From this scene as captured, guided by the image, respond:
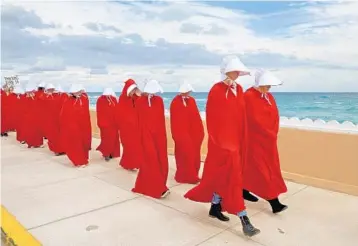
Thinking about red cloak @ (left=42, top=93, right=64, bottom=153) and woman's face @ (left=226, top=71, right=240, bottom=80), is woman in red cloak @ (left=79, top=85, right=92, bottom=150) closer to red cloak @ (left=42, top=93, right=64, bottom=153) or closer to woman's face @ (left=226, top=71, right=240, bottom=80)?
red cloak @ (left=42, top=93, right=64, bottom=153)

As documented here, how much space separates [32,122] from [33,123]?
0.06 meters

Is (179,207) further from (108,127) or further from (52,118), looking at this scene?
(52,118)

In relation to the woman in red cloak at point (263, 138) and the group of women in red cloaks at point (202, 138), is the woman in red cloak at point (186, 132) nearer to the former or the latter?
the group of women in red cloaks at point (202, 138)

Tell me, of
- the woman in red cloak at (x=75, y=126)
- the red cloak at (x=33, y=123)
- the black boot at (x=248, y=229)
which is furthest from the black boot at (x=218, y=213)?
the red cloak at (x=33, y=123)

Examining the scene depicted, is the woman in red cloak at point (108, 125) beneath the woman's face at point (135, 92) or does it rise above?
beneath

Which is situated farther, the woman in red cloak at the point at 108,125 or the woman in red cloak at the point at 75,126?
the woman in red cloak at the point at 108,125

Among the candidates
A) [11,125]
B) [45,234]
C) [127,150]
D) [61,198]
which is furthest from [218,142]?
[11,125]

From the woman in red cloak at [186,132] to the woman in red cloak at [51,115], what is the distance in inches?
164

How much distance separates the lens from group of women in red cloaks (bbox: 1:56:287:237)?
4039 millimetres

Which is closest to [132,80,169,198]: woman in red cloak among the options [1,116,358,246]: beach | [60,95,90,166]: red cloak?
[1,116,358,246]: beach

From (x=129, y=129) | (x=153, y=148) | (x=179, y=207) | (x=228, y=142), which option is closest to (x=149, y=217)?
(x=179, y=207)

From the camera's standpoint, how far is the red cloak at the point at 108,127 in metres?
8.08

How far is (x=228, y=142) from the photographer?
4.02 meters

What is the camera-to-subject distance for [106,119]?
26.6ft
